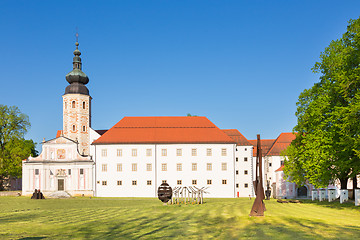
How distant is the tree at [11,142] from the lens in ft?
231

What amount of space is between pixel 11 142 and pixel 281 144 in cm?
4908

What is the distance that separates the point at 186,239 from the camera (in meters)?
14.6

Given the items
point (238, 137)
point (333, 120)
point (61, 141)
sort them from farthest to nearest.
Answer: point (238, 137) → point (61, 141) → point (333, 120)

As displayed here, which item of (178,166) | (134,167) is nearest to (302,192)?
(178,166)

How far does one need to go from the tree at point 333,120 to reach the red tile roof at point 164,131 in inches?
1166

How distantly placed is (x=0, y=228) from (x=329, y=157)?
77.1 ft

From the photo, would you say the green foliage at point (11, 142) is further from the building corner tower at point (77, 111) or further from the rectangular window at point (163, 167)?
the rectangular window at point (163, 167)

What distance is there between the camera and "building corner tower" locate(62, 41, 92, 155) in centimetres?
7100

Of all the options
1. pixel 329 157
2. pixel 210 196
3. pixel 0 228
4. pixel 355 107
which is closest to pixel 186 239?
pixel 0 228

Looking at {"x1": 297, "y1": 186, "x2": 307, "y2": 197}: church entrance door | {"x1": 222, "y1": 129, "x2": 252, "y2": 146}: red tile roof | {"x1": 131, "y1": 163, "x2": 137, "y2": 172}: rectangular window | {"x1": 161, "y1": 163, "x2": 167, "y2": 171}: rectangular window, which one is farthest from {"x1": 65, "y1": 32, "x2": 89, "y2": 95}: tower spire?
{"x1": 297, "y1": 186, "x2": 307, "y2": 197}: church entrance door

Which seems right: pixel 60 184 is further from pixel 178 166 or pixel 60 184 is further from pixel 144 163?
pixel 178 166

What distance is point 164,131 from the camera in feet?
221

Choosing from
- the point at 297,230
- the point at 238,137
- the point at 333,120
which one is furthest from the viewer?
the point at 238,137

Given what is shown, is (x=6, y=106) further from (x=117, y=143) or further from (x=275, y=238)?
(x=275, y=238)
